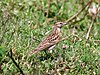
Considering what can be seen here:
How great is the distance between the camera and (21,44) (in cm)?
884

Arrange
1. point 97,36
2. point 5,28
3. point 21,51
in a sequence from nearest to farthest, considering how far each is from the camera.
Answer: point 21,51 < point 5,28 < point 97,36

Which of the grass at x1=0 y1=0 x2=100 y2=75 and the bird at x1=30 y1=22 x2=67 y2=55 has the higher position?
the bird at x1=30 y1=22 x2=67 y2=55

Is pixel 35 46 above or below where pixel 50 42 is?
below

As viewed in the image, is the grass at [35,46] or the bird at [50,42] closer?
the grass at [35,46]

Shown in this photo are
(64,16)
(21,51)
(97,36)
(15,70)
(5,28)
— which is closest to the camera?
(15,70)

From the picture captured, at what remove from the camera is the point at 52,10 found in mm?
12859

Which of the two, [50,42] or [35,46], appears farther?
[35,46]

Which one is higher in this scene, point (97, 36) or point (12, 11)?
point (12, 11)

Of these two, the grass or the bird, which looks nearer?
the grass

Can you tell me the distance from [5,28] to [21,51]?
850 millimetres

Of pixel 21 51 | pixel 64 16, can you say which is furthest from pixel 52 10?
pixel 21 51

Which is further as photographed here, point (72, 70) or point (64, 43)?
point (64, 43)

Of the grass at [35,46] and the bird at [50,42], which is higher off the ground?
the bird at [50,42]

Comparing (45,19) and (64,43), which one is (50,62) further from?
(45,19)
